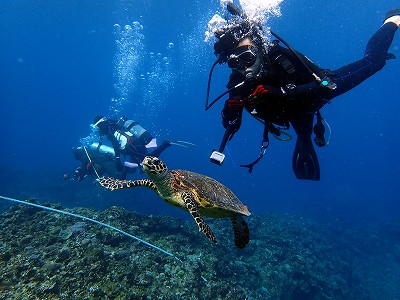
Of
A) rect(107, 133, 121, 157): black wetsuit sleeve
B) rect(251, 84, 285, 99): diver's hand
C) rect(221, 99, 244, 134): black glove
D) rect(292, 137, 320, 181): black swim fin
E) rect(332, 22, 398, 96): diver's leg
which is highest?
rect(332, 22, 398, 96): diver's leg

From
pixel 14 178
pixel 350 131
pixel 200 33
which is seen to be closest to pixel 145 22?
pixel 200 33

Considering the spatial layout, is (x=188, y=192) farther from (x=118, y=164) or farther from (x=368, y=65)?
(x=118, y=164)

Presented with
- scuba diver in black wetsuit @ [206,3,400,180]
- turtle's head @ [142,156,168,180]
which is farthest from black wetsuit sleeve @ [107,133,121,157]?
turtle's head @ [142,156,168,180]

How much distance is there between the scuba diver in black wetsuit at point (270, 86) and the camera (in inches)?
148

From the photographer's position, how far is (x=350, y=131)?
128750 mm

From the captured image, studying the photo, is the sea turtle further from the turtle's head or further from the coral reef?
the coral reef

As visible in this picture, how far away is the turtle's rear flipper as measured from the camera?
11.7 feet

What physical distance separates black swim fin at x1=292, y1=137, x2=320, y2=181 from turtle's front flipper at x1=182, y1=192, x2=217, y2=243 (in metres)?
2.99

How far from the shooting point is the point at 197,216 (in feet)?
8.86

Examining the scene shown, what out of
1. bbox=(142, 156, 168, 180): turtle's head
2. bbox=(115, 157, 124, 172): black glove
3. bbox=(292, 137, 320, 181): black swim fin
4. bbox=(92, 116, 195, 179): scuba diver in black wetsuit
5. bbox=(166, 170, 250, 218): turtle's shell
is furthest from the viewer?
bbox=(92, 116, 195, 179): scuba diver in black wetsuit

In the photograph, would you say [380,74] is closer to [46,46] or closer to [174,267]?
[174,267]

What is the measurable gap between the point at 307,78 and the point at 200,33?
57923mm

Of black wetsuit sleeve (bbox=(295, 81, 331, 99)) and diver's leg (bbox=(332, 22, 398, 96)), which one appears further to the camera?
diver's leg (bbox=(332, 22, 398, 96))

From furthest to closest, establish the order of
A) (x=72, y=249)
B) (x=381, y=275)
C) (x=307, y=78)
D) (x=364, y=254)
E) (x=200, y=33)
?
1. (x=200, y=33)
2. (x=364, y=254)
3. (x=381, y=275)
4. (x=72, y=249)
5. (x=307, y=78)
